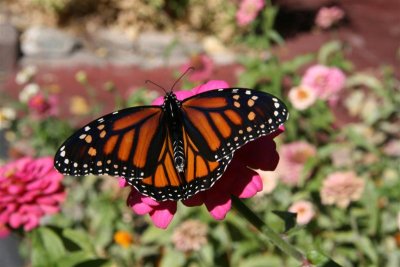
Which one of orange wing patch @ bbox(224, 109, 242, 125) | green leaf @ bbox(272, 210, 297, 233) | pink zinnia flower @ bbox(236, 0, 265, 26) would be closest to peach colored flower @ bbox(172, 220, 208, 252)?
green leaf @ bbox(272, 210, 297, 233)

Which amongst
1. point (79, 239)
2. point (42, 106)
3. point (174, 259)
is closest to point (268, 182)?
point (174, 259)

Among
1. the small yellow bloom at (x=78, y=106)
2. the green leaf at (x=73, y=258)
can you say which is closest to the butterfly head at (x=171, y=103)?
the green leaf at (x=73, y=258)

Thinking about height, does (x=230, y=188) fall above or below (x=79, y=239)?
above

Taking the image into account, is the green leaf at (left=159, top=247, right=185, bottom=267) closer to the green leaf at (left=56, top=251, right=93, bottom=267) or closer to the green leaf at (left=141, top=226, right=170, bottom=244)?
the green leaf at (left=141, top=226, right=170, bottom=244)

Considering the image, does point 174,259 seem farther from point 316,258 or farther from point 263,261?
point 316,258

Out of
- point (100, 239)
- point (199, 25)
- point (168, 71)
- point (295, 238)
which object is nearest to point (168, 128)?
point (295, 238)

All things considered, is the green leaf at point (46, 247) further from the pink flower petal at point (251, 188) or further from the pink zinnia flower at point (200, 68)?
the pink zinnia flower at point (200, 68)

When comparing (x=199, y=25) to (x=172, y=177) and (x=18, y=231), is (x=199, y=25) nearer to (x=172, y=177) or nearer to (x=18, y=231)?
(x=18, y=231)
